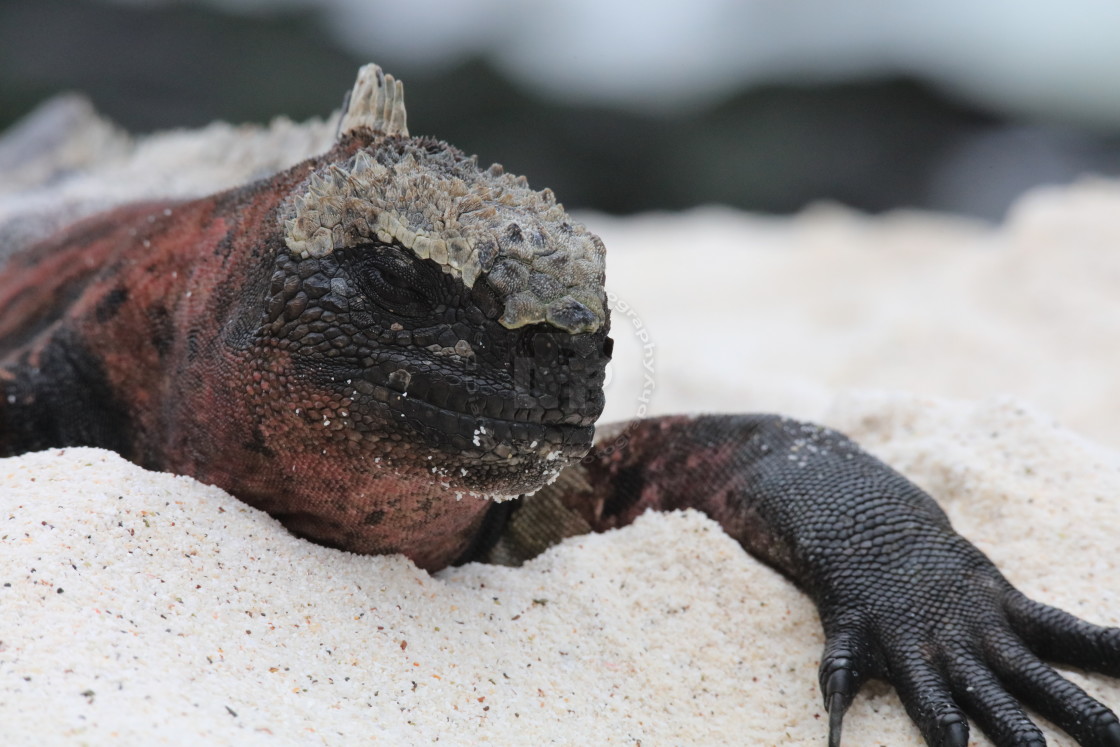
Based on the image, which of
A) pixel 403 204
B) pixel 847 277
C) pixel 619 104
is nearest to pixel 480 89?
pixel 619 104

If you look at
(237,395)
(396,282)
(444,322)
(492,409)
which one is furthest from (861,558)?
(237,395)

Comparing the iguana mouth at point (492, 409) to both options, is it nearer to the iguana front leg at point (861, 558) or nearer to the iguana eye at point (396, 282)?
the iguana eye at point (396, 282)

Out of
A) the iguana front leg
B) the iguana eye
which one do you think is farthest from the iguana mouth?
the iguana front leg

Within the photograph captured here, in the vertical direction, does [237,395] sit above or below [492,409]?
below

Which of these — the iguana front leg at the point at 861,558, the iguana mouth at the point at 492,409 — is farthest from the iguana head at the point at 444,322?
the iguana front leg at the point at 861,558

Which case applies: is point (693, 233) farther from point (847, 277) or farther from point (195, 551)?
point (195, 551)

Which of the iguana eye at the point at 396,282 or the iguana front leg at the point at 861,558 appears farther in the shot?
the iguana front leg at the point at 861,558

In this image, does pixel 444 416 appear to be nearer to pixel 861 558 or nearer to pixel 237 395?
pixel 237 395
